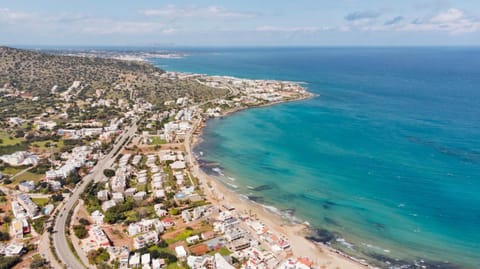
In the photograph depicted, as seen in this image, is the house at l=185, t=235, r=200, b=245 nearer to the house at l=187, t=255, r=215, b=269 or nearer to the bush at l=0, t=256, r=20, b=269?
the house at l=187, t=255, r=215, b=269

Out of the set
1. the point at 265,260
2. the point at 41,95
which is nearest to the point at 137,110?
the point at 41,95

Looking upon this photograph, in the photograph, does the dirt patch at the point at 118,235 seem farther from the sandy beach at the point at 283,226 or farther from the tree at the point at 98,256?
the sandy beach at the point at 283,226

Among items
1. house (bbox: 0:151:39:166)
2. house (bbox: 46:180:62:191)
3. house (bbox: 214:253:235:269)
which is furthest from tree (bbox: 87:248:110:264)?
house (bbox: 0:151:39:166)

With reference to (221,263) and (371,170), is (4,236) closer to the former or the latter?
(221,263)

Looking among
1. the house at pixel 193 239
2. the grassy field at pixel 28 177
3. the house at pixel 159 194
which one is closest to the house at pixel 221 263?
the house at pixel 193 239

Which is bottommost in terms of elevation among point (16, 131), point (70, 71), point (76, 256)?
point (76, 256)

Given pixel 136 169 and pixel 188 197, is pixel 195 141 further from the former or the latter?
pixel 188 197
